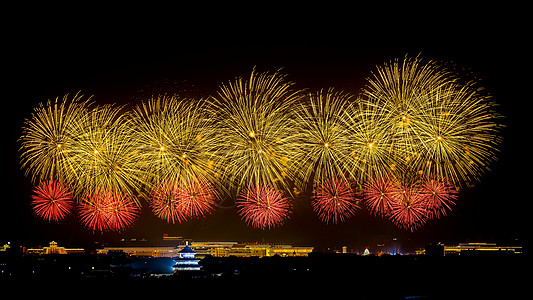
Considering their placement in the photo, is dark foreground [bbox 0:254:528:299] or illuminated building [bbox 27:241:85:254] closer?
dark foreground [bbox 0:254:528:299]

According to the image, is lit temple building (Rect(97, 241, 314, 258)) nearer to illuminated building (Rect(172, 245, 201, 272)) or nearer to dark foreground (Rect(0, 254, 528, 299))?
illuminated building (Rect(172, 245, 201, 272))

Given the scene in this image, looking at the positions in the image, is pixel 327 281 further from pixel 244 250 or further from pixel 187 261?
pixel 244 250

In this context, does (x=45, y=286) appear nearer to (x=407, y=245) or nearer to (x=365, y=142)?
(x=365, y=142)

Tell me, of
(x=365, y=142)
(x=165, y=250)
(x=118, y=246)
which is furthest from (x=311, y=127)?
(x=118, y=246)

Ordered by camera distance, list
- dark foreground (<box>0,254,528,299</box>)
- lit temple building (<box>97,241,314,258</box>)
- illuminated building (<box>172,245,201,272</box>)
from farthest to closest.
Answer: lit temple building (<box>97,241,314,258</box>) → illuminated building (<box>172,245,201,272</box>) → dark foreground (<box>0,254,528,299</box>)

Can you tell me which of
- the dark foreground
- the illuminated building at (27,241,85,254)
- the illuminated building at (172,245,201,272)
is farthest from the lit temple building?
the dark foreground

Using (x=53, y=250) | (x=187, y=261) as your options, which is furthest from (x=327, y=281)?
(x=53, y=250)

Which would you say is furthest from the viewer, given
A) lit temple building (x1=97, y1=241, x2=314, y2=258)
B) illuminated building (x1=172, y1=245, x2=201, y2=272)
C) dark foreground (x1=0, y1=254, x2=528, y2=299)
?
lit temple building (x1=97, y1=241, x2=314, y2=258)
